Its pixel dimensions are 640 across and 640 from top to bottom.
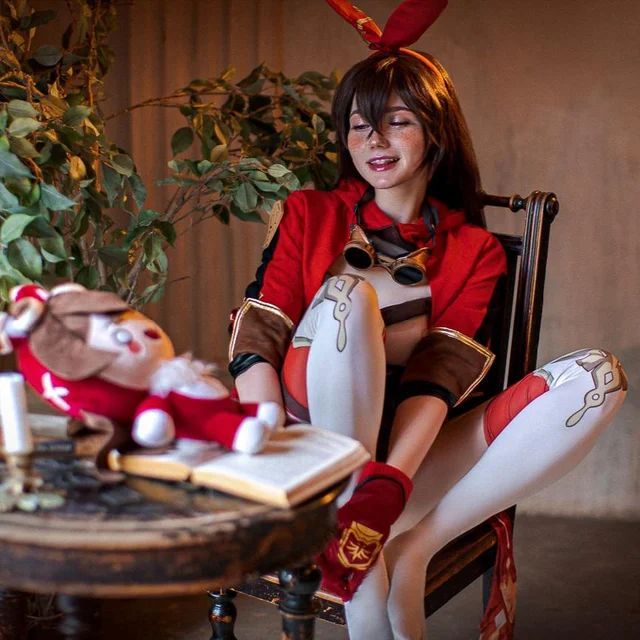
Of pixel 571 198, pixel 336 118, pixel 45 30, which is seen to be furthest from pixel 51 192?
pixel 571 198

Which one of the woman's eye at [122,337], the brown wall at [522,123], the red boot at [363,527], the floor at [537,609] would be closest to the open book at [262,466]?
the woman's eye at [122,337]

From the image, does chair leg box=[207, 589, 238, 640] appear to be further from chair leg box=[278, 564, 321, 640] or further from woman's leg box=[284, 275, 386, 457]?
chair leg box=[278, 564, 321, 640]

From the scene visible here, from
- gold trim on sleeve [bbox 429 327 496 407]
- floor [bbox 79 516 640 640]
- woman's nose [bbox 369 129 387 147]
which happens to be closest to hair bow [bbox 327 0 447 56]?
woman's nose [bbox 369 129 387 147]

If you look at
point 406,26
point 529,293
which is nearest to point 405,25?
point 406,26

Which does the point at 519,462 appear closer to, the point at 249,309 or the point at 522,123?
the point at 249,309

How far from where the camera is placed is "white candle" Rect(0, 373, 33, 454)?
872mm

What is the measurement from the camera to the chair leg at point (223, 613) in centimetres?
138

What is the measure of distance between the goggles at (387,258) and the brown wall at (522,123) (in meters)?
0.92

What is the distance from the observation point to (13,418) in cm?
87

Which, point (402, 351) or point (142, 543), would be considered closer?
point (142, 543)

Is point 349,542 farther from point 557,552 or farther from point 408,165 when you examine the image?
point 557,552

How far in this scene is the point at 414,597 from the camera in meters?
1.28

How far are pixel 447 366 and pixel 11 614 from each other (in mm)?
671

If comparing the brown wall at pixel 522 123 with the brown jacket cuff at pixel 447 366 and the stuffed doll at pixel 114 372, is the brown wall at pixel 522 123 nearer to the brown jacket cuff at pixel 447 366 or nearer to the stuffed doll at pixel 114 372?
the brown jacket cuff at pixel 447 366
